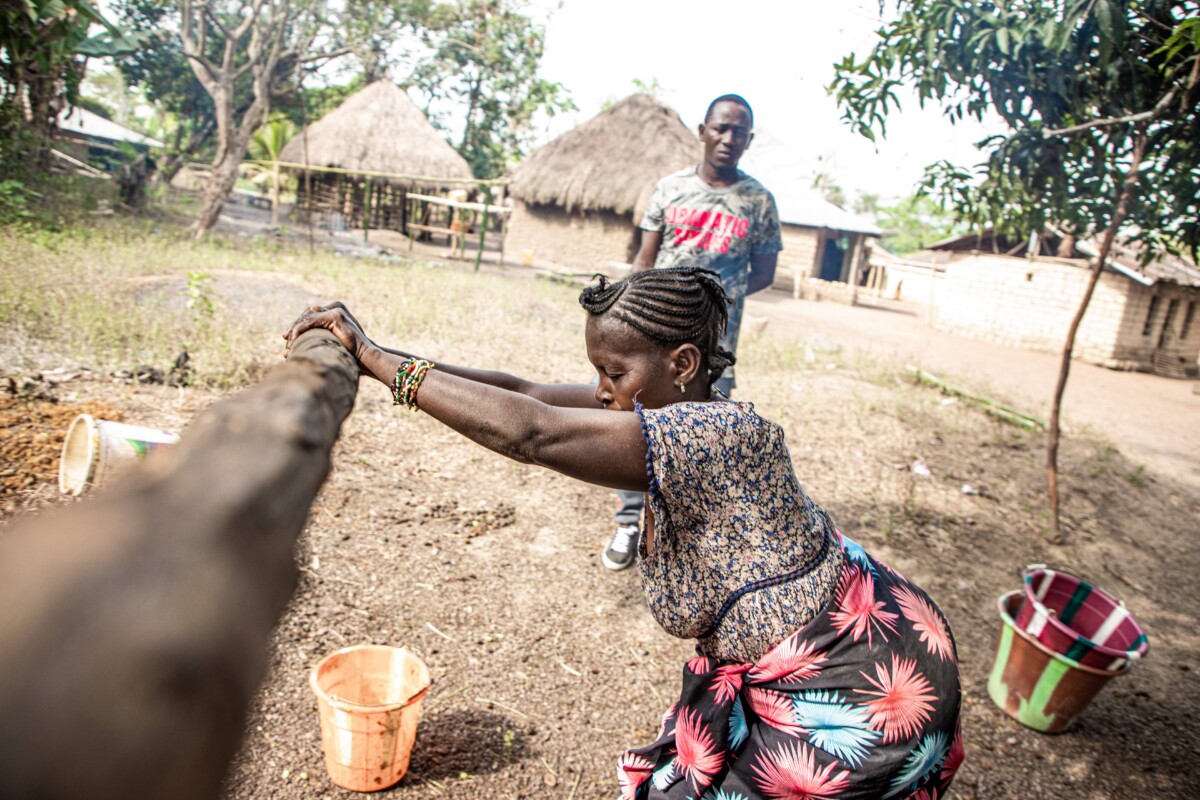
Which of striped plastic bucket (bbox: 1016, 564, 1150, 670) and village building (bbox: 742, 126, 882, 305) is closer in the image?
striped plastic bucket (bbox: 1016, 564, 1150, 670)

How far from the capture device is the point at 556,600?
3441 mm

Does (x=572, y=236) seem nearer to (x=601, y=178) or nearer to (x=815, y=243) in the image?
(x=601, y=178)

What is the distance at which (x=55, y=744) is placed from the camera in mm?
414

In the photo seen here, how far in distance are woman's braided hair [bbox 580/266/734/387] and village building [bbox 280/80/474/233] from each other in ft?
65.3

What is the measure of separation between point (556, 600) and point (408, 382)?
2111 millimetres

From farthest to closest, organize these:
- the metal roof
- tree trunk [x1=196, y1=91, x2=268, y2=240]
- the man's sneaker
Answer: the metal roof
tree trunk [x1=196, y1=91, x2=268, y2=240]
the man's sneaker

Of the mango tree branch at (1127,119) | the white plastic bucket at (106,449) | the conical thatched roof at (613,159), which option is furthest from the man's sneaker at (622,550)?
the conical thatched roof at (613,159)

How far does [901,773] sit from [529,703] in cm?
150

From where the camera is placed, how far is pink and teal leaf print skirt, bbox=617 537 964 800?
5.16ft

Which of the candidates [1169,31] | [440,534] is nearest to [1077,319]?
[1169,31]

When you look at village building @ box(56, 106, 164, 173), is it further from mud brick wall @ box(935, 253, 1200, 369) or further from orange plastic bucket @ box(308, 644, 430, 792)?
orange plastic bucket @ box(308, 644, 430, 792)

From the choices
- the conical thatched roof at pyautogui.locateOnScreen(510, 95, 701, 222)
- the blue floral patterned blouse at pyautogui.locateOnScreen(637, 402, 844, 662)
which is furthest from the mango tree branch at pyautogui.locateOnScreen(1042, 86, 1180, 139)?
the conical thatched roof at pyautogui.locateOnScreen(510, 95, 701, 222)

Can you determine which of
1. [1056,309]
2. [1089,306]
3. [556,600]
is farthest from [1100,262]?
[1056,309]

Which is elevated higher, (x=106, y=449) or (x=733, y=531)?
(x=733, y=531)
